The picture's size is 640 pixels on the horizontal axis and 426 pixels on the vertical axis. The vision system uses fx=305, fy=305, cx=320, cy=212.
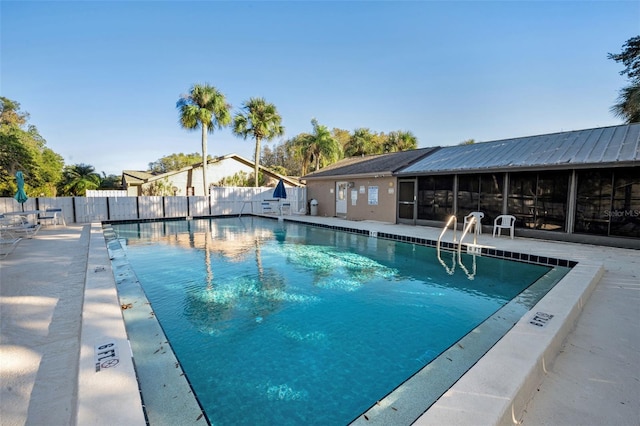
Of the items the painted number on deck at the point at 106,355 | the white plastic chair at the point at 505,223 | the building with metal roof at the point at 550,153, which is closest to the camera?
the painted number on deck at the point at 106,355

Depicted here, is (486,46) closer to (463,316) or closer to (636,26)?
(636,26)

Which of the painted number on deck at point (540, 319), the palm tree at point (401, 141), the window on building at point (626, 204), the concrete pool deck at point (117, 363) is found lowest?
the concrete pool deck at point (117, 363)

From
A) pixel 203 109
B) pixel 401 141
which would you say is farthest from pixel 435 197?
pixel 401 141

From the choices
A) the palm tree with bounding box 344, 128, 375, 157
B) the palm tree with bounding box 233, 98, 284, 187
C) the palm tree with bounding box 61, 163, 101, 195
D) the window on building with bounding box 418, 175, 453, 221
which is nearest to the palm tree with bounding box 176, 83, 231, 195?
the palm tree with bounding box 233, 98, 284, 187

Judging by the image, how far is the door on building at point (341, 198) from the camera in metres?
14.5

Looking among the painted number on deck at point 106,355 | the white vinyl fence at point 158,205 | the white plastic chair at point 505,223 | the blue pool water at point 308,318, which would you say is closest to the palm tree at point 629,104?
the white plastic chair at point 505,223

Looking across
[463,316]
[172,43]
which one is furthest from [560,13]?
[172,43]

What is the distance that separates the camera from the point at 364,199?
13.5 metres

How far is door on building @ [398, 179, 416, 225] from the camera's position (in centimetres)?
1170

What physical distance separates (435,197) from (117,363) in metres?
10.5

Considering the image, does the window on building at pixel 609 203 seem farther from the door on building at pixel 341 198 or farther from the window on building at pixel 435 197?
the door on building at pixel 341 198

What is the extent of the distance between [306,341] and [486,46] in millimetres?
14152

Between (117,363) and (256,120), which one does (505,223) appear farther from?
(256,120)

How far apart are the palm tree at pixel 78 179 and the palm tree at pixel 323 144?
60.1 ft
